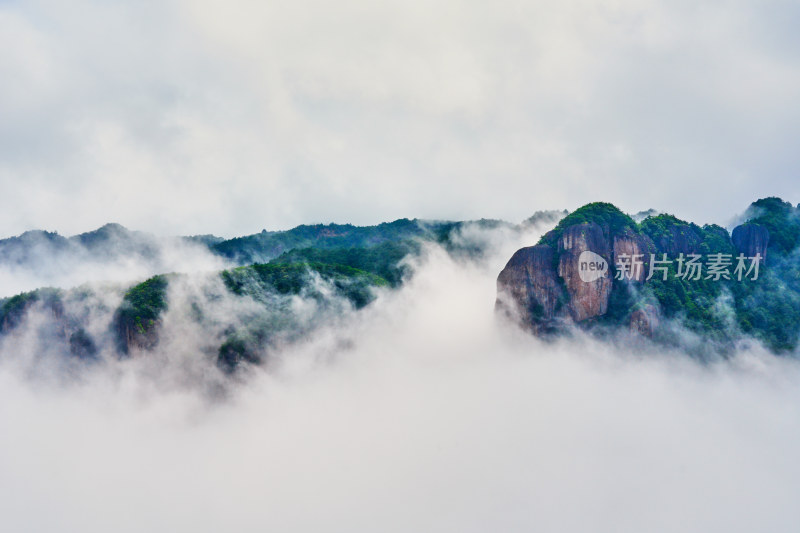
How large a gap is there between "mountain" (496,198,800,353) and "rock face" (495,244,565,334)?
16 centimetres

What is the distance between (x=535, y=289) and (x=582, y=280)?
7.33 m

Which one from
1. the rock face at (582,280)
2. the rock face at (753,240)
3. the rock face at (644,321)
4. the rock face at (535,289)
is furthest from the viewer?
the rock face at (753,240)

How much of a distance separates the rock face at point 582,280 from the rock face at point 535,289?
198 centimetres

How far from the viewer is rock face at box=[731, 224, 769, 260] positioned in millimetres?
89938

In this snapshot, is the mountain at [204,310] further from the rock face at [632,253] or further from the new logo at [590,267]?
the rock face at [632,253]

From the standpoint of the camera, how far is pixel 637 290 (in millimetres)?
80688

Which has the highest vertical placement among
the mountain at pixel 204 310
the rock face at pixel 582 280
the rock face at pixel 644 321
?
the rock face at pixel 582 280

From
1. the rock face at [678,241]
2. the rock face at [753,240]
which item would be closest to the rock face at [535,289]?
the rock face at [678,241]

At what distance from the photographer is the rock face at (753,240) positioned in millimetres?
89938

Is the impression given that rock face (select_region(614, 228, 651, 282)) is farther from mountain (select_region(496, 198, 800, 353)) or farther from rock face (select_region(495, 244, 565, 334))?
rock face (select_region(495, 244, 565, 334))

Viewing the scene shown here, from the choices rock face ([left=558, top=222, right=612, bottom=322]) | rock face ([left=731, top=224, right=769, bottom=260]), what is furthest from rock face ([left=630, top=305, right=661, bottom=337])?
rock face ([left=731, top=224, right=769, bottom=260])

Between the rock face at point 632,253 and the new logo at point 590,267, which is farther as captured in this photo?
the rock face at point 632,253
